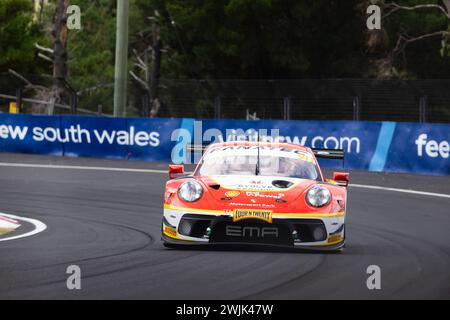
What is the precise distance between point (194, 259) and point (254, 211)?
2.60ft

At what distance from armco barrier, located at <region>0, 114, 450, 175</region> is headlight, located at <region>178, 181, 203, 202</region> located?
45.3 feet

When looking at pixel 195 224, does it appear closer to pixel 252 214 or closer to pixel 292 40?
pixel 252 214

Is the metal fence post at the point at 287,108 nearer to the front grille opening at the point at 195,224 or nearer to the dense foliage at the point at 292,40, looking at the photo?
the dense foliage at the point at 292,40

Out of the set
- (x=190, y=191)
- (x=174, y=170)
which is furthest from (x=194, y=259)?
(x=174, y=170)

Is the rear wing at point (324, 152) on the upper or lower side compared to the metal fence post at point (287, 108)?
lower

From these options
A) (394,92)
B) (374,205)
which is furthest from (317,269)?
(394,92)

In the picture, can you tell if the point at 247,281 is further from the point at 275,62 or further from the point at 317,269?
the point at 275,62

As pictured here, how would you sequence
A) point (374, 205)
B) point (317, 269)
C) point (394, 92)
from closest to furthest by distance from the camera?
point (317, 269) → point (374, 205) → point (394, 92)

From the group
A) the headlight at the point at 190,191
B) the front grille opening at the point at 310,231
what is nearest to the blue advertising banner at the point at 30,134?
the headlight at the point at 190,191

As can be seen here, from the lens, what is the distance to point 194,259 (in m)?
10.5

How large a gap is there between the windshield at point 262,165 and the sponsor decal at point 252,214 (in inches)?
45.4

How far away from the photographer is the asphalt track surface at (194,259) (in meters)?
8.66

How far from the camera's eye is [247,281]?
9180mm

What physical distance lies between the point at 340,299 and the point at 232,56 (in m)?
40.6
